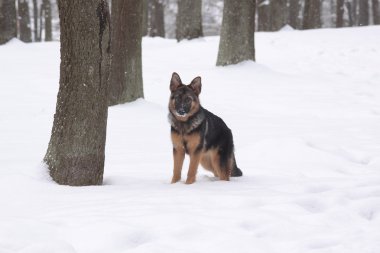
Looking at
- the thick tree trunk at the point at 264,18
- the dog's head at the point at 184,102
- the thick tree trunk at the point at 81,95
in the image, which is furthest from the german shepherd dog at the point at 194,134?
the thick tree trunk at the point at 264,18

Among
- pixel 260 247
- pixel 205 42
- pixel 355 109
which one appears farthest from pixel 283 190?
pixel 205 42

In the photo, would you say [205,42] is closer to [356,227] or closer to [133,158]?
[133,158]

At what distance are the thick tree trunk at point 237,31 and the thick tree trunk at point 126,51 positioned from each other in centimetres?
453

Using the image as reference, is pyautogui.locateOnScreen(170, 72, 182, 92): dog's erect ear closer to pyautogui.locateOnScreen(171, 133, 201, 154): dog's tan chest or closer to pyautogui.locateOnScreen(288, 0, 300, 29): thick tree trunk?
pyautogui.locateOnScreen(171, 133, 201, 154): dog's tan chest

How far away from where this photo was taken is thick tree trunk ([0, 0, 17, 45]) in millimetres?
20203

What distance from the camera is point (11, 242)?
13.4 ft

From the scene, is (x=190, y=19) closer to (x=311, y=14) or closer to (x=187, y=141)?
(x=311, y=14)

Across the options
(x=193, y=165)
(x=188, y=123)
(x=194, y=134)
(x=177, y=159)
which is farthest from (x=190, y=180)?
(x=188, y=123)

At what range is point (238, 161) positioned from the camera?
888cm

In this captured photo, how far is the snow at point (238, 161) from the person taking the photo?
14.4ft

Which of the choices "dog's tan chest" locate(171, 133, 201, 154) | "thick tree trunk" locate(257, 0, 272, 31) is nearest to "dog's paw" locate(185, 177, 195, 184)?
"dog's tan chest" locate(171, 133, 201, 154)

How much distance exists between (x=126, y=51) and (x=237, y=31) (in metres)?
4.95

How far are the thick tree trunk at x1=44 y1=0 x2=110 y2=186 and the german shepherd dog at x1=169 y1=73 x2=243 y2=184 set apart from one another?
936 mm

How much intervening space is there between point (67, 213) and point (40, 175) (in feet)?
5.50
